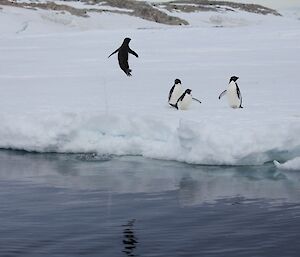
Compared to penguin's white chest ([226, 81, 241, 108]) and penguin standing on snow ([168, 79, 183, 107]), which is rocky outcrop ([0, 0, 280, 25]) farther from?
penguin's white chest ([226, 81, 241, 108])

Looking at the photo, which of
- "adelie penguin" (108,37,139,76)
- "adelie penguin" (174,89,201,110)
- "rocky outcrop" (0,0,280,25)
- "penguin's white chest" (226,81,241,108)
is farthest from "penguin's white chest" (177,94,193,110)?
"rocky outcrop" (0,0,280,25)

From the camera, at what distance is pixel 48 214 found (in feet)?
23.4

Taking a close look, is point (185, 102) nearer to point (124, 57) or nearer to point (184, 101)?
point (184, 101)

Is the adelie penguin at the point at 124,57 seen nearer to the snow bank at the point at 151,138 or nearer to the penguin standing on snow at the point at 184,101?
the penguin standing on snow at the point at 184,101

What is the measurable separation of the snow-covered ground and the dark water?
383 mm

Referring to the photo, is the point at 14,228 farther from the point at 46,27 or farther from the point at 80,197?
the point at 46,27

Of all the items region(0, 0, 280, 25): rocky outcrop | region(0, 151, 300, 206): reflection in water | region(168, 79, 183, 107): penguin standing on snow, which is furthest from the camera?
region(0, 0, 280, 25): rocky outcrop

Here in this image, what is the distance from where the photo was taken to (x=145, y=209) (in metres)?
7.25

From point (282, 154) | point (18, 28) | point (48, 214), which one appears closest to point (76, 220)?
point (48, 214)

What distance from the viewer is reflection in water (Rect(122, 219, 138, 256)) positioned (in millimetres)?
5948

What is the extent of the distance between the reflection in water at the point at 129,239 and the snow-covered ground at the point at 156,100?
2.97 meters

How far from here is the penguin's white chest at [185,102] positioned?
12.4 m

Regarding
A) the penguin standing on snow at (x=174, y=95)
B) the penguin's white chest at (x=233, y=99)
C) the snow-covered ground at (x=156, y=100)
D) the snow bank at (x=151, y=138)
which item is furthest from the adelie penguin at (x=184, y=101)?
the snow bank at (x=151, y=138)

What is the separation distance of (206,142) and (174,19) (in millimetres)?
48877
